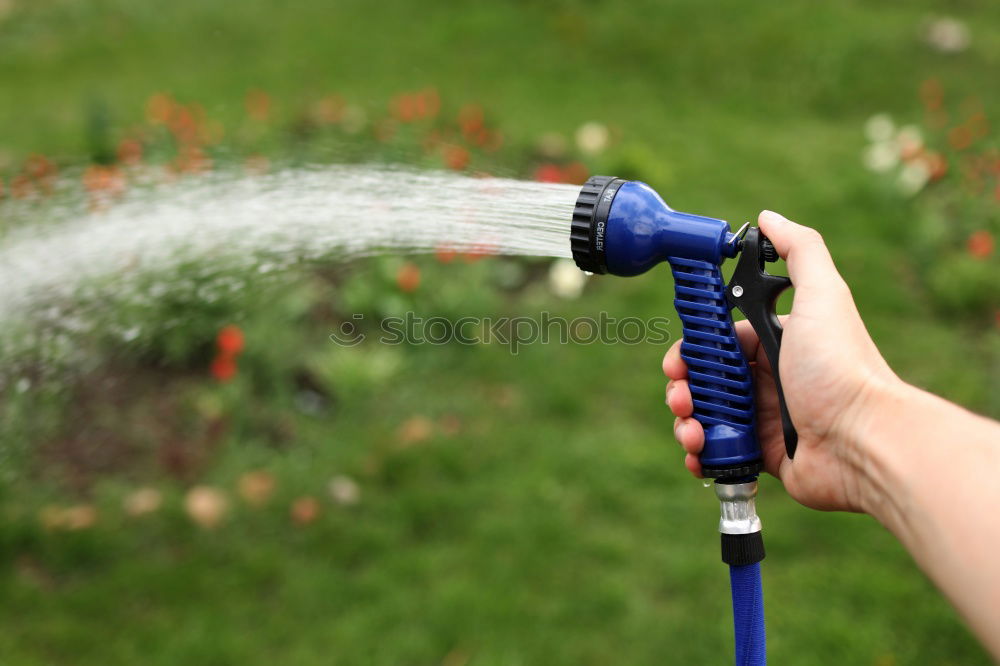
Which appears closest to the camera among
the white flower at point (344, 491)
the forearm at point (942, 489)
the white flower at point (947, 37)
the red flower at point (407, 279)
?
the forearm at point (942, 489)

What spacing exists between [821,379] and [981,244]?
304cm

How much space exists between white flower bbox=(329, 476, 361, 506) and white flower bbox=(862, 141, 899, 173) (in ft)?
12.1

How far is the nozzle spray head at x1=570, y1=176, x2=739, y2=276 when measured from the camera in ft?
5.25

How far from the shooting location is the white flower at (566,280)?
13.3 feet

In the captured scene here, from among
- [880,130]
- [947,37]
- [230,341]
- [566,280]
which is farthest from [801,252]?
[947,37]

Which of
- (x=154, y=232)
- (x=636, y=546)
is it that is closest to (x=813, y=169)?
(x=636, y=546)

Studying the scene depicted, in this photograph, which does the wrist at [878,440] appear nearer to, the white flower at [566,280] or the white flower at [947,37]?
the white flower at [566,280]

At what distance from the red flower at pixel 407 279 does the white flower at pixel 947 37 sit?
16.1 feet

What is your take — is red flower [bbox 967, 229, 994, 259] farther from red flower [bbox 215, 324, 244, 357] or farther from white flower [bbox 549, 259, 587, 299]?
red flower [bbox 215, 324, 244, 357]

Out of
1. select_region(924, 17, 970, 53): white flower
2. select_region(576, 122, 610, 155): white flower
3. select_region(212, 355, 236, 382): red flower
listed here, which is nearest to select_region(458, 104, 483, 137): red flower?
select_region(576, 122, 610, 155): white flower

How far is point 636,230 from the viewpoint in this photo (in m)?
1.62

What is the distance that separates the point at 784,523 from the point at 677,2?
5.39 m

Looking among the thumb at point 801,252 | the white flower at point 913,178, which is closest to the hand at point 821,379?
the thumb at point 801,252

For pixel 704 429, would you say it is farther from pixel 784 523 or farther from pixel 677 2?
pixel 677 2
